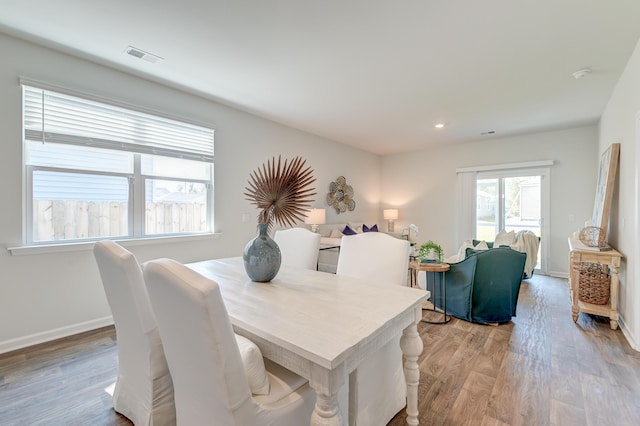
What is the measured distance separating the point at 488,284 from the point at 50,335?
→ 412 centimetres

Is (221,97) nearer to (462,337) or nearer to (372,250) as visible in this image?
(372,250)

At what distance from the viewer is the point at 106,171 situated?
2873mm

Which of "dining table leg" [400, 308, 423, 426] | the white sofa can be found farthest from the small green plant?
"dining table leg" [400, 308, 423, 426]

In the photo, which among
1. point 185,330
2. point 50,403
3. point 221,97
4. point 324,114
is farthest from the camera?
point 324,114

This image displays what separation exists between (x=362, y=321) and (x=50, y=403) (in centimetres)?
203

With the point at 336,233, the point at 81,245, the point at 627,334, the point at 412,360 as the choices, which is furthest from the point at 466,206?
the point at 81,245

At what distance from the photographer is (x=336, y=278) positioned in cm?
182

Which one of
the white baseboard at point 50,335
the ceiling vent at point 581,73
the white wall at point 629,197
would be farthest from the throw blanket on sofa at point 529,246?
the white baseboard at point 50,335

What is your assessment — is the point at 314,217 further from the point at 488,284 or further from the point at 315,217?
the point at 488,284

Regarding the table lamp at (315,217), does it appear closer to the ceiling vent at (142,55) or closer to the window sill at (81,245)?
the window sill at (81,245)

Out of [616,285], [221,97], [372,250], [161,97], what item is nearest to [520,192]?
[616,285]

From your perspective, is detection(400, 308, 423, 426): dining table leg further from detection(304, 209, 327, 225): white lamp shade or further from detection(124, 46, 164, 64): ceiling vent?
detection(304, 209, 327, 225): white lamp shade

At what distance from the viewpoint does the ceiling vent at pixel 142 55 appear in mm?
2480

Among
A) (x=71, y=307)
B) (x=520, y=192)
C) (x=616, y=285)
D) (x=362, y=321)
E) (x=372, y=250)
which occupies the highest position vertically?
(x=520, y=192)
